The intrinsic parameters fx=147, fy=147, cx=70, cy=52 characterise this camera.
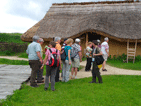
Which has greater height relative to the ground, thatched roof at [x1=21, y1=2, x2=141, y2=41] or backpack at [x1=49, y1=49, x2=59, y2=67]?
thatched roof at [x1=21, y1=2, x2=141, y2=41]

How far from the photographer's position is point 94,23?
39.2ft

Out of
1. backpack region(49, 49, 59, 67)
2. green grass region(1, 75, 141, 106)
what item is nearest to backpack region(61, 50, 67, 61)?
backpack region(49, 49, 59, 67)

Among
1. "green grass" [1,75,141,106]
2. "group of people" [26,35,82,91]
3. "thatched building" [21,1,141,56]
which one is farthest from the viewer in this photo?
"thatched building" [21,1,141,56]

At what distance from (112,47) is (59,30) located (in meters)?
4.98

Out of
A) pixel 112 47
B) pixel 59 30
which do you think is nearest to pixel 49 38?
pixel 59 30

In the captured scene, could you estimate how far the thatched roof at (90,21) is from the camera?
11672 mm

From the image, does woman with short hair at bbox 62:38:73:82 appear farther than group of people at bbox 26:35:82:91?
Yes

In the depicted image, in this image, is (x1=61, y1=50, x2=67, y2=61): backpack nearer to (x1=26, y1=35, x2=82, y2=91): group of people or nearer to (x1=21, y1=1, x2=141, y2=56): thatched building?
(x1=26, y1=35, x2=82, y2=91): group of people

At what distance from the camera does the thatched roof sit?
11.7 m

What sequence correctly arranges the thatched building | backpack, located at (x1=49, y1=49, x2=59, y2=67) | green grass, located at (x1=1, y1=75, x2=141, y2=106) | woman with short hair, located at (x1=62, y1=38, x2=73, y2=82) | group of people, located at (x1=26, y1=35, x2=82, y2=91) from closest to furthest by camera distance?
1. green grass, located at (x1=1, y1=75, x2=141, y2=106)
2. backpack, located at (x1=49, y1=49, x2=59, y2=67)
3. group of people, located at (x1=26, y1=35, x2=82, y2=91)
4. woman with short hair, located at (x1=62, y1=38, x2=73, y2=82)
5. the thatched building

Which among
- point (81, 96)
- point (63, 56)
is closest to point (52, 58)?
point (63, 56)

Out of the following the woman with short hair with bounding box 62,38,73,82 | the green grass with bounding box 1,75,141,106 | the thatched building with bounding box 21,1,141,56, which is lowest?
the green grass with bounding box 1,75,141,106

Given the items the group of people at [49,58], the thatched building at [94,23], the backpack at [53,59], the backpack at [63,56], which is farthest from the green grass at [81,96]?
the thatched building at [94,23]

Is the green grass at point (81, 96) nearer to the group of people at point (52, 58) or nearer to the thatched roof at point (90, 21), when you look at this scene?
the group of people at point (52, 58)
